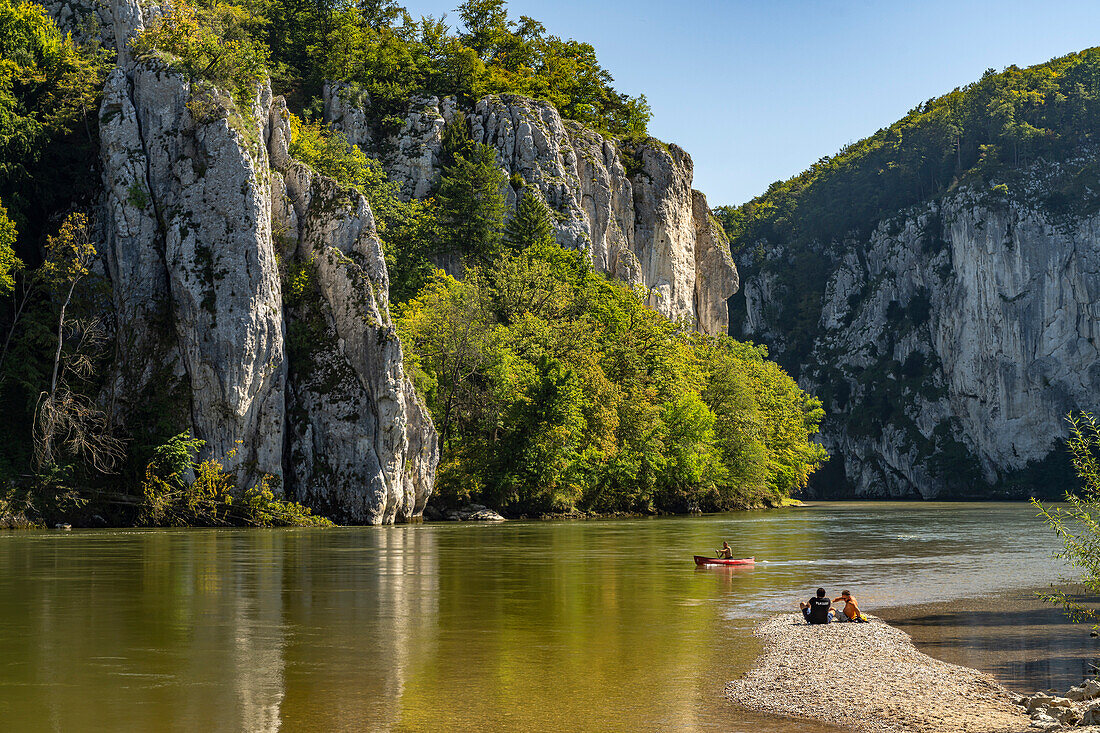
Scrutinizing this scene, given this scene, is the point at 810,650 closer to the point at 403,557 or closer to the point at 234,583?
the point at 234,583

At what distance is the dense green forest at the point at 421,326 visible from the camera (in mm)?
51875

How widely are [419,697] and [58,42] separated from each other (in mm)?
60344

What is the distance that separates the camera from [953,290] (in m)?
147

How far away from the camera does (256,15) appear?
86562mm

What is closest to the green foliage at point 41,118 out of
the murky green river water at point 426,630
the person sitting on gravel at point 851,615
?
the murky green river water at point 426,630

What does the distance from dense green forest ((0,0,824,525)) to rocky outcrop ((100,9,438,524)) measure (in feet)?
5.15

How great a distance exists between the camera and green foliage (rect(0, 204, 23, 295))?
50684 millimetres

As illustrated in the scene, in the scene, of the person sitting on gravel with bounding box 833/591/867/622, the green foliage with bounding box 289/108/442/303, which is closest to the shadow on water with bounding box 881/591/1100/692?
the person sitting on gravel with bounding box 833/591/867/622

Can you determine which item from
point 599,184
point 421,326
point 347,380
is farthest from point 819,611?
point 599,184

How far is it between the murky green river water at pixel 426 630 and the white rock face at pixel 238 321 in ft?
51.7

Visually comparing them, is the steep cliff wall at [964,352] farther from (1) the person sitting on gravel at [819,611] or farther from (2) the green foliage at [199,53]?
(1) the person sitting on gravel at [819,611]

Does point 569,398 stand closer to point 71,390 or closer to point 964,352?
point 71,390

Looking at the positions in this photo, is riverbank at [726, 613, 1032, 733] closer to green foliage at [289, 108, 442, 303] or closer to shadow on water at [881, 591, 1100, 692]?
shadow on water at [881, 591, 1100, 692]

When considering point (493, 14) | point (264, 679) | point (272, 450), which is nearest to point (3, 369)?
point (272, 450)
